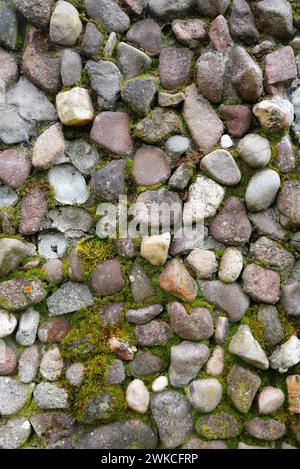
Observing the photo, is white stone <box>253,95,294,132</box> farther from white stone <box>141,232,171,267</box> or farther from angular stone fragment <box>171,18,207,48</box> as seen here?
white stone <box>141,232,171,267</box>

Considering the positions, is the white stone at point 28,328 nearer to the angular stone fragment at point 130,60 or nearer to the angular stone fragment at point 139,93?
the angular stone fragment at point 139,93

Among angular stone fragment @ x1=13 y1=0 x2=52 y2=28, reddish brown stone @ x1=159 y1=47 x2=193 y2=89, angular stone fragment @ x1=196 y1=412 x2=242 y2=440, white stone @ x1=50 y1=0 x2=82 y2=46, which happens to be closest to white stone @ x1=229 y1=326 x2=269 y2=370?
angular stone fragment @ x1=196 y1=412 x2=242 y2=440

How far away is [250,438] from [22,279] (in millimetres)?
1079

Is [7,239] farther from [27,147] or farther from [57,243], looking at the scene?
[27,147]

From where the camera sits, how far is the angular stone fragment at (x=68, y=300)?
6.42ft

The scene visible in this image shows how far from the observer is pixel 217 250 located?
6.52 feet

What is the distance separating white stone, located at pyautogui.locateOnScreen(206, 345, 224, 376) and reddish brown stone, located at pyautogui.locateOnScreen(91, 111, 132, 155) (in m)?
0.88

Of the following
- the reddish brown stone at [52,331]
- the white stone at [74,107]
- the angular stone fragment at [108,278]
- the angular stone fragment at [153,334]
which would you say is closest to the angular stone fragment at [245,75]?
the white stone at [74,107]

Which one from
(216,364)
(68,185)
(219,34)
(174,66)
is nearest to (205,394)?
(216,364)

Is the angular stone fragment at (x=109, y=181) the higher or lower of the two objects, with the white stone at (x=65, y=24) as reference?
lower

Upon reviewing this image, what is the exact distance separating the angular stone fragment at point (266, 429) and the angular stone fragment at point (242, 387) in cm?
6

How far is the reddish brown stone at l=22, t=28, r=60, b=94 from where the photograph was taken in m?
2.00

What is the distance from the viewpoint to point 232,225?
196 cm

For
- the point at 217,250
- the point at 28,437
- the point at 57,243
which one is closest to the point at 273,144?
the point at 217,250
